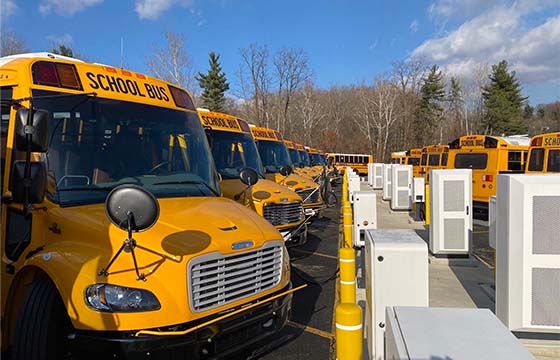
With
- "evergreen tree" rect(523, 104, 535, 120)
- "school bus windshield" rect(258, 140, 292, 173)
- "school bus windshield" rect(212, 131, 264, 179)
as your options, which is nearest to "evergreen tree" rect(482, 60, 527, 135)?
"evergreen tree" rect(523, 104, 535, 120)

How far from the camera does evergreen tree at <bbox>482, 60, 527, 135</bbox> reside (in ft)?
172

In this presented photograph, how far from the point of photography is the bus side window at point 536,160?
12.0 m

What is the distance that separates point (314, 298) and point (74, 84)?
4087mm

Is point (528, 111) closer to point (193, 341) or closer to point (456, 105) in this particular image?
point (456, 105)

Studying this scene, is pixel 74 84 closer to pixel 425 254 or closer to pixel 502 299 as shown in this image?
pixel 425 254

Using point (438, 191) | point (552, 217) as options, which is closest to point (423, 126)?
point (438, 191)

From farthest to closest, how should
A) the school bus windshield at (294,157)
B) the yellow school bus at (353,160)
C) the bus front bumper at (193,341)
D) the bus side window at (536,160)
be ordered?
1. the yellow school bus at (353,160)
2. the school bus windshield at (294,157)
3. the bus side window at (536,160)
4. the bus front bumper at (193,341)

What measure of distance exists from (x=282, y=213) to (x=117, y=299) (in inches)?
182

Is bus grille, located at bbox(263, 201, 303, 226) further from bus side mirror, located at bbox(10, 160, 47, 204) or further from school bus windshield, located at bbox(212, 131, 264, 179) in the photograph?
bus side mirror, located at bbox(10, 160, 47, 204)

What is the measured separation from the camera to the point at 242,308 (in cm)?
317

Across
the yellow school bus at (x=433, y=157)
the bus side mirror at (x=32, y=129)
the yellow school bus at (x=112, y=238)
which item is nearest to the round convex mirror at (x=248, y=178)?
the yellow school bus at (x=112, y=238)

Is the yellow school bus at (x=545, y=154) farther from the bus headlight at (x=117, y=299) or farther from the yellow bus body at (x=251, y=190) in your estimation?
the bus headlight at (x=117, y=299)

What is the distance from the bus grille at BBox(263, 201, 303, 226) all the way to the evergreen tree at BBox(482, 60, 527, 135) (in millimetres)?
53147

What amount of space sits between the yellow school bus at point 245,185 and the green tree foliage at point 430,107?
55955mm
